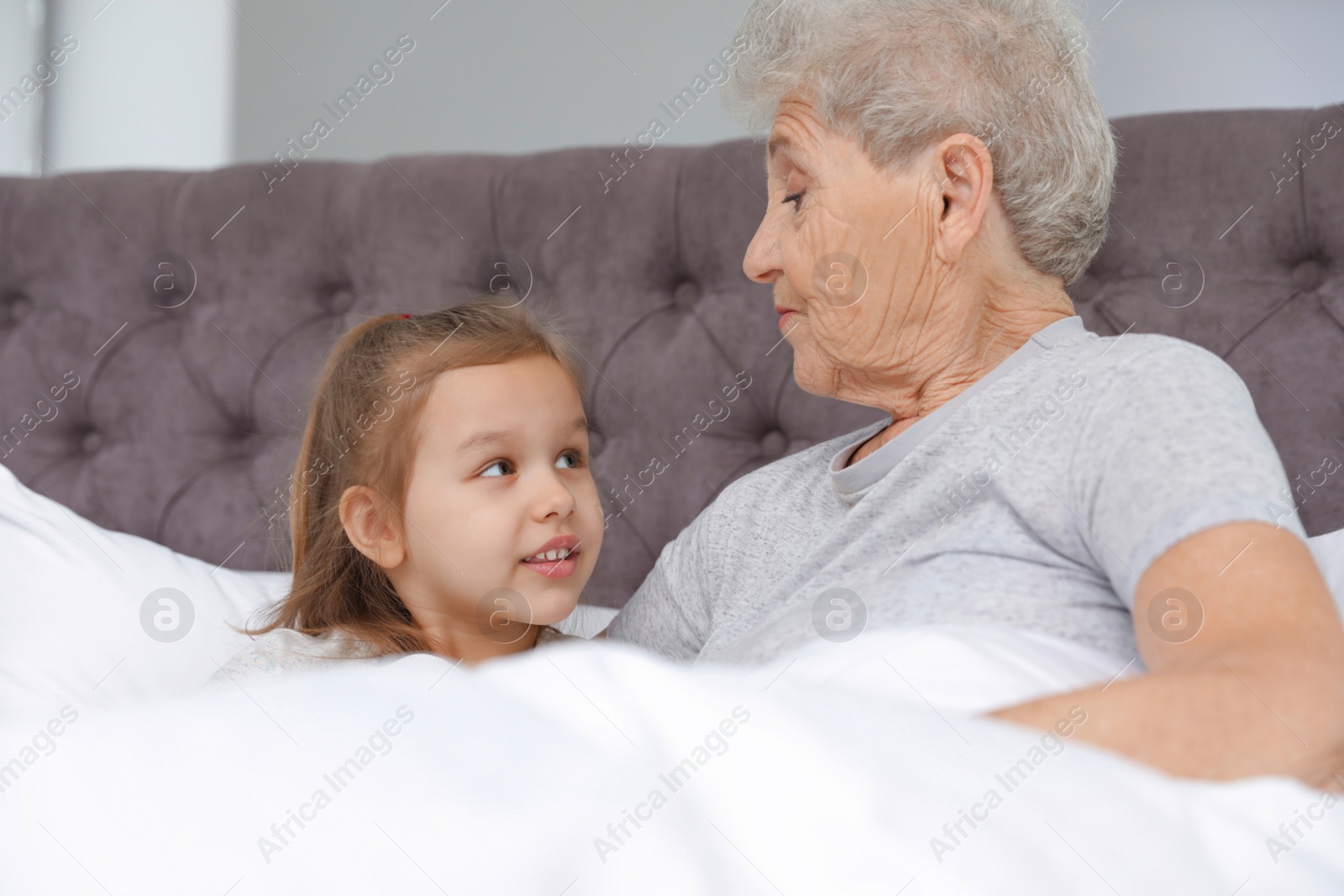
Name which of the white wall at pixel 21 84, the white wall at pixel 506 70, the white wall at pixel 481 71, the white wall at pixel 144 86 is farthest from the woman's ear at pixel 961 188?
the white wall at pixel 21 84

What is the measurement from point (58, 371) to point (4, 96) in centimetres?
68

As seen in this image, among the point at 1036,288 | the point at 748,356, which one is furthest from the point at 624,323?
the point at 1036,288

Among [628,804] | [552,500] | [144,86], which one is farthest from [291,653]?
[144,86]

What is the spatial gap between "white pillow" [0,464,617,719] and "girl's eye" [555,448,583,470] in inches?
9.9

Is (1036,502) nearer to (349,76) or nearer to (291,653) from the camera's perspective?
(291,653)

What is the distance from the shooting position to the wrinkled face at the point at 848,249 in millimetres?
942

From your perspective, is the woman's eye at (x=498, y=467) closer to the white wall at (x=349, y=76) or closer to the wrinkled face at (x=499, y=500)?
the wrinkled face at (x=499, y=500)

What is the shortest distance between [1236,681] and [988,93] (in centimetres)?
57

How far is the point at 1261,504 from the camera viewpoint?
2.02 ft

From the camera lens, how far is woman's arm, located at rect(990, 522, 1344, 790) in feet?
1.79

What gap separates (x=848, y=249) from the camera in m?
0.96

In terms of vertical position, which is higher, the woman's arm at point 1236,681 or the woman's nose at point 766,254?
the woman's nose at point 766,254

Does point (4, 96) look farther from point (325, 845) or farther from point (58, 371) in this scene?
point (325, 845)

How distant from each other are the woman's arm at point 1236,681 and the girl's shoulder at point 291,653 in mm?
Result: 673
